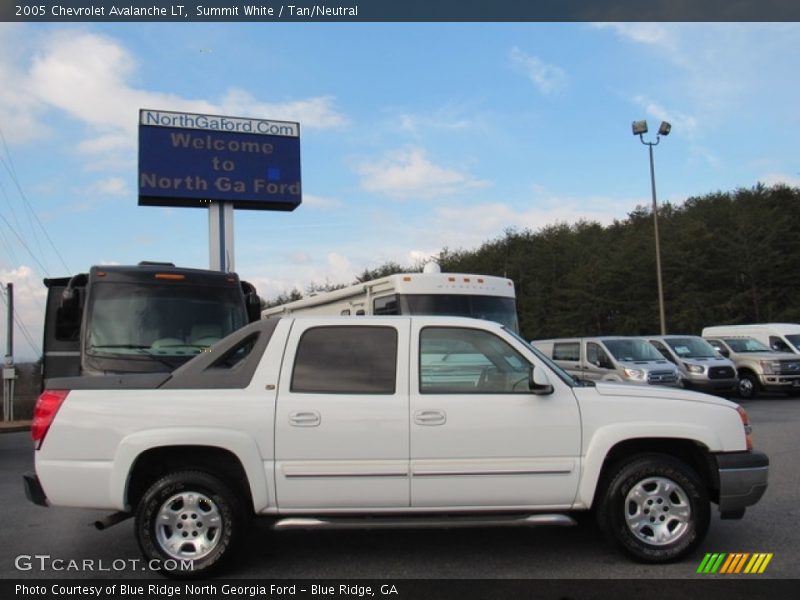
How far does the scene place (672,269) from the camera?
144 ft

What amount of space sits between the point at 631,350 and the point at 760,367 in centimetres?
496

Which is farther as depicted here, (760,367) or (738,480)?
(760,367)

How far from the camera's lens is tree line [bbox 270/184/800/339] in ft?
137

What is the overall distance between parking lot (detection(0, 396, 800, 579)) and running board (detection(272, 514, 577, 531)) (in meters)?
0.33

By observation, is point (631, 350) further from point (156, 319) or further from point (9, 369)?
point (9, 369)

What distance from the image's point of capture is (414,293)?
41.5ft

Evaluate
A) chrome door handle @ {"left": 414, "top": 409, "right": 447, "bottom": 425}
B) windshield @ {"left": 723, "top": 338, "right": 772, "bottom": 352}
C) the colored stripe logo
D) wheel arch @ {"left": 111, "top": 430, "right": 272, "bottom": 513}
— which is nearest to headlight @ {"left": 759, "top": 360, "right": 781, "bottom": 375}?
windshield @ {"left": 723, "top": 338, "right": 772, "bottom": 352}

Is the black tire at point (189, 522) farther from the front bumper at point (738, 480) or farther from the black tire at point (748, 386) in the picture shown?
the black tire at point (748, 386)

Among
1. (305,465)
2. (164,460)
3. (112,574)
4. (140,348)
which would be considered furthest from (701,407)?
(140,348)

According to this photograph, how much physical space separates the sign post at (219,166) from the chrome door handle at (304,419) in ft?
61.7

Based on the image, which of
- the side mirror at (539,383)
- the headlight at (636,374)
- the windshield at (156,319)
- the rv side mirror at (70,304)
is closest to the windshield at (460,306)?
the windshield at (156,319)

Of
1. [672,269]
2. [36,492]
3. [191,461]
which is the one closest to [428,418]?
[191,461]

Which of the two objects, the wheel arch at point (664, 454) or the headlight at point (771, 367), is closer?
the wheel arch at point (664, 454)

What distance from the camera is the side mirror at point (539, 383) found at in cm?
494
